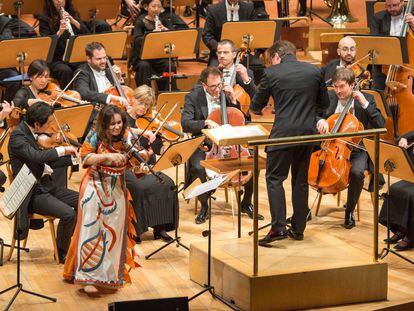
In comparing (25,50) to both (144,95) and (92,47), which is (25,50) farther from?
(144,95)

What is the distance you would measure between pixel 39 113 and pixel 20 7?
2836 millimetres

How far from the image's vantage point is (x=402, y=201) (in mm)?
6059

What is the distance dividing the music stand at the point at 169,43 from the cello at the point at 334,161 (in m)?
2.06

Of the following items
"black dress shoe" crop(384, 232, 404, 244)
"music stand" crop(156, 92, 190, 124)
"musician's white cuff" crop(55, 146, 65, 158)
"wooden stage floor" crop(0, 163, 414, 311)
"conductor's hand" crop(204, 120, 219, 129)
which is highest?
"music stand" crop(156, 92, 190, 124)

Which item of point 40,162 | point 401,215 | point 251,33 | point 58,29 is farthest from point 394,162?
point 58,29

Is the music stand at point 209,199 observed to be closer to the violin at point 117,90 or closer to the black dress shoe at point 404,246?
the black dress shoe at point 404,246

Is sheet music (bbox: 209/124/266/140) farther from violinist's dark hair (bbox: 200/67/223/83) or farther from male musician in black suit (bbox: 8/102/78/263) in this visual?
violinist's dark hair (bbox: 200/67/223/83)

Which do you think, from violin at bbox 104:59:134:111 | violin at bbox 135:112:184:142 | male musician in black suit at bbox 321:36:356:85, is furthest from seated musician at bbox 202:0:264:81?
violin at bbox 135:112:184:142

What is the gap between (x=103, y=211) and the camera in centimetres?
539

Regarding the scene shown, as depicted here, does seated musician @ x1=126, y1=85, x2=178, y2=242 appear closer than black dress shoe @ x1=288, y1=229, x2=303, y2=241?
No

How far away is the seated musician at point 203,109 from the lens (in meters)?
6.55

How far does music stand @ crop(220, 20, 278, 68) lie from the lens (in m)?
7.98

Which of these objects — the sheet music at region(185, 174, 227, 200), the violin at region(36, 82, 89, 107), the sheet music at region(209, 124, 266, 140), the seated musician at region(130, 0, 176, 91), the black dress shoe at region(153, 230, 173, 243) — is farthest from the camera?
the seated musician at region(130, 0, 176, 91)

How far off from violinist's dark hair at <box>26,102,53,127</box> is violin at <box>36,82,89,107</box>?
1089mm
